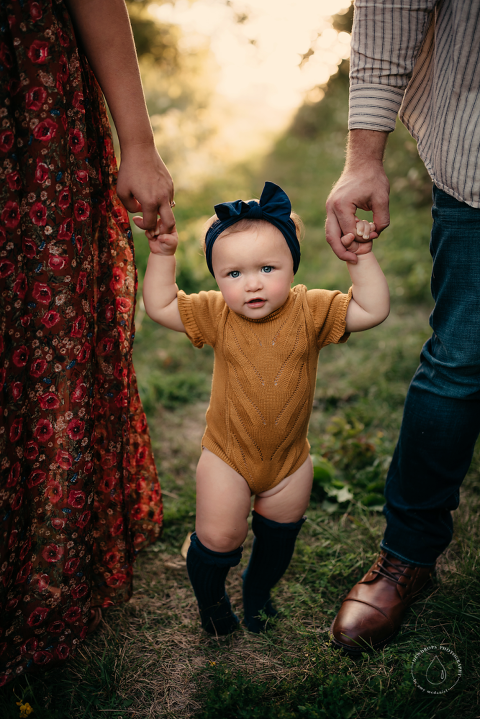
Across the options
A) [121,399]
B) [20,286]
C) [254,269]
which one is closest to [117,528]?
[121,399]

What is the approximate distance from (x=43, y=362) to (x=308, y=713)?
1149 mm

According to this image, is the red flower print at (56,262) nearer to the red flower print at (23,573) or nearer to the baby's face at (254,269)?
the baby's face at (254,269)

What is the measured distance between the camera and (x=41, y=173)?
1.39 metres

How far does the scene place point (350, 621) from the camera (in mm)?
1736

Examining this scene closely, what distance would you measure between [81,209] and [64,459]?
0.69 m

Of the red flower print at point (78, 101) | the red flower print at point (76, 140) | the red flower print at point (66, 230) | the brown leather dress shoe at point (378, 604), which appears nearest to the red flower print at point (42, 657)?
the brown leather dress shoe at point (378, 604)

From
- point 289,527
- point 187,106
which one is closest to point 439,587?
point 289,527

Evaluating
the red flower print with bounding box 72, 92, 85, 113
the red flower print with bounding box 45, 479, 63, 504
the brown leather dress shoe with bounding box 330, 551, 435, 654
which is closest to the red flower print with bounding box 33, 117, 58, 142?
the red flower print with bounding box 72, 92, 85, 113

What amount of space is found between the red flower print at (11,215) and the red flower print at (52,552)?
886 millimetres

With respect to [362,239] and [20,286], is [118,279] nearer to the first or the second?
[20,286]

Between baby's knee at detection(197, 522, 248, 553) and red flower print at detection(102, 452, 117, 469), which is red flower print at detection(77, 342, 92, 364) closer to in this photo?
red flower print at detection(102, 452, 117, 469)

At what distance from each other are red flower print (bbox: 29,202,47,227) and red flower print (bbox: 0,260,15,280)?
13cm

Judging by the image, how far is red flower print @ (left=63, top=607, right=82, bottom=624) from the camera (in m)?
1.67

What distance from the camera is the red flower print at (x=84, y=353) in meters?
1.54
